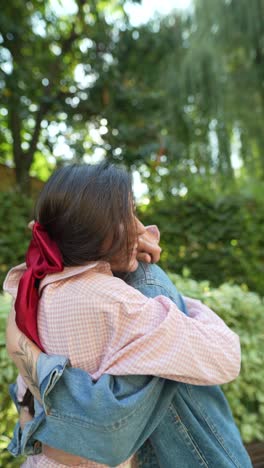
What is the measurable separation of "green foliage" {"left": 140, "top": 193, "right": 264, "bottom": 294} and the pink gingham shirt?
3.20 metres

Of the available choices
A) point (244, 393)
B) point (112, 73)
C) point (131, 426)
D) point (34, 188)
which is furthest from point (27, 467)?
point (112, 73)

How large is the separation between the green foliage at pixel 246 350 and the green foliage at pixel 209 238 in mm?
1580

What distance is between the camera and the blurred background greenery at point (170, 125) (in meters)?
3.68

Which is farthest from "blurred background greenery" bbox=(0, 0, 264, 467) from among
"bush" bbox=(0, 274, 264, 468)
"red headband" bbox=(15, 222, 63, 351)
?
"red headband" bbox=(15, 222, 63, 351)

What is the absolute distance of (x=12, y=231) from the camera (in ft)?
12.4

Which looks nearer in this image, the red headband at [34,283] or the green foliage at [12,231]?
the red headband at [34,283]

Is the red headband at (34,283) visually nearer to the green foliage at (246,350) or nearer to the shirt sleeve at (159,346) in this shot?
the shirt sleeve at (159,346)

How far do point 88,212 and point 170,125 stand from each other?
253 inches

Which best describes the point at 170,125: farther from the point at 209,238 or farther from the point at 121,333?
the point at 121,333

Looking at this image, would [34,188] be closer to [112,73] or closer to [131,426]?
[112,73]

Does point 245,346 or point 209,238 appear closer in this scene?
point 245,346

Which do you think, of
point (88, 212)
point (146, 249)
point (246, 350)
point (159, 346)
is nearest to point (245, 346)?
point (246, 350)

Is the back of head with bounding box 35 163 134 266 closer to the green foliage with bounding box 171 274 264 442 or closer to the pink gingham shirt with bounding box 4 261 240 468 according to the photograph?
the pink gingham shirt with bounding box 4 261 240 468

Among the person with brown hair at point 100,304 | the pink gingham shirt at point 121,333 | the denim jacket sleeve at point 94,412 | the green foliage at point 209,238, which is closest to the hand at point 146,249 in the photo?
the person with brown hair at point 100,304
